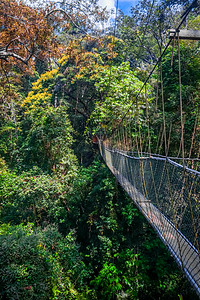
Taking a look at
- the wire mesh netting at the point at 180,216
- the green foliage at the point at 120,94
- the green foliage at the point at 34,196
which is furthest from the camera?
the green foliage at the point at 34,196

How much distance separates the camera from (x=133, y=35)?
7617 mm

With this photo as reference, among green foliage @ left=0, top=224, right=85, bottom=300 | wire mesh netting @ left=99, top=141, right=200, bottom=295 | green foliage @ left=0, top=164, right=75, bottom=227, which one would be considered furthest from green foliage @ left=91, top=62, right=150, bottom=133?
green foliage @ left=0, top=224, right=85, bottom=300

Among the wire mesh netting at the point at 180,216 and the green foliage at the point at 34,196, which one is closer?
the wire mesh netting at the point at 180,216

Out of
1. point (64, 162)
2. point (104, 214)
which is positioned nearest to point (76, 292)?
point (104, 214)

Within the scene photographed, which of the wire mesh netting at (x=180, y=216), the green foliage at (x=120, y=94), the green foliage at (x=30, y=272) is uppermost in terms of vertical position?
the green foliage at (x=120, y=94)

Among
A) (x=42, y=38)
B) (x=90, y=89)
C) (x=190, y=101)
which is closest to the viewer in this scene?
(x=42, y=38)

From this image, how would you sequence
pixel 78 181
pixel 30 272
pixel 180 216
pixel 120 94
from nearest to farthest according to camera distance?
1. pixel 180 216
2. pixel 30 272
3. pixel 120 94
4. pixel 78 181

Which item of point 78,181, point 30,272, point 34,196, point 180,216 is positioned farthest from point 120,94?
point 30,272

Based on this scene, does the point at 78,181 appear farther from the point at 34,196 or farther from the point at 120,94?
the point at 120,94

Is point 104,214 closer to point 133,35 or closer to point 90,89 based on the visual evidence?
point 90,89

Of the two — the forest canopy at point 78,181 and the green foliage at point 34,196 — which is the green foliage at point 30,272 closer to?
the forest canopy at point 78,181

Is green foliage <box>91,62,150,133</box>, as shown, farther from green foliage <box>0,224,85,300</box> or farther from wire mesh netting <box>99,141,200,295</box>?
green foliage <box>0,224,85,300</box>

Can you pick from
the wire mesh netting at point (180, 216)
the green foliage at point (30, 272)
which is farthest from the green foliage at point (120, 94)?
the green foliage at point (30, 272)

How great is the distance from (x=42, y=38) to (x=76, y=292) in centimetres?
348
